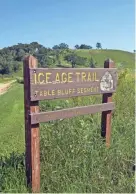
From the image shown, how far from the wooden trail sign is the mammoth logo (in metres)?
0.02

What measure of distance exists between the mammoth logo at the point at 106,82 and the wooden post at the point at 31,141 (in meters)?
1.11

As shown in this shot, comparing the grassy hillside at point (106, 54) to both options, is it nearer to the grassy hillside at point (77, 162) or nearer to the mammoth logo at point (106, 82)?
the mammoth logo at point (106, 82)

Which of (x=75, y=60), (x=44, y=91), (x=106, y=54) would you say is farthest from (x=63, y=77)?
(x=106, y=54)

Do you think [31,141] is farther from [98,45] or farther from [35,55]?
[98,45]

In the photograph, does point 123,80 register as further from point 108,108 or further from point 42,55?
point 42,55

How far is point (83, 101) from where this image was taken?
640cm

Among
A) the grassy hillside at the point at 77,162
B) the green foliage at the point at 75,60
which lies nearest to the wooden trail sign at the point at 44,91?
the grassy hillside at the point at 77,162

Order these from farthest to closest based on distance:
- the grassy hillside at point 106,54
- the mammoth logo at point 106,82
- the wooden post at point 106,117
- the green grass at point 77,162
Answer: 1. the grassy hillside at point 106,54
2. the wooden post at point 106,117
3. the mammoth logo at point 106,82
4. the green grass at point 77,162

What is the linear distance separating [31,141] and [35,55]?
67.3 metres

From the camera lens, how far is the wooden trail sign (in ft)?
11.0

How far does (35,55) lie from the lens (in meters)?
69.6

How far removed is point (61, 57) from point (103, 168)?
8660 cm

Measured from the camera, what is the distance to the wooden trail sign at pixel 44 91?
3.34 m

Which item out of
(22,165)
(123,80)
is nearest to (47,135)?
(22,165)
